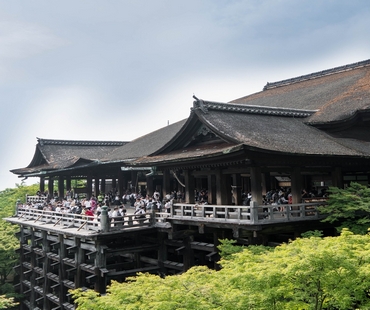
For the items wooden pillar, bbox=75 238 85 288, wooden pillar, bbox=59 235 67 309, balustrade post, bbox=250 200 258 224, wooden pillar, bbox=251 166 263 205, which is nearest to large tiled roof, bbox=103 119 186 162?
wooden pillar, bbox=59 235 67 309

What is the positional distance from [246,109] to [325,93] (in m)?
9.80

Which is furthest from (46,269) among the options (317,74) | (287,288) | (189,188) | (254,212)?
(317,74)

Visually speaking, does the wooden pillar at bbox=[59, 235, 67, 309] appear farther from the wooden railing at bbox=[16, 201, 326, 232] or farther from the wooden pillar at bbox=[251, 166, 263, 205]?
the wooden pillar at bbox=[251, 166, 263, 205]

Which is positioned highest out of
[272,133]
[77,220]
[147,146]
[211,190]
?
[147,146]

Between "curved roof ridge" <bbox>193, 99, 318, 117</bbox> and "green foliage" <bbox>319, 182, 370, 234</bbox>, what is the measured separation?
6163 mm

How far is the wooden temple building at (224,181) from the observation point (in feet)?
53.7

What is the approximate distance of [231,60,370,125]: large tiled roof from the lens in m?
22.2

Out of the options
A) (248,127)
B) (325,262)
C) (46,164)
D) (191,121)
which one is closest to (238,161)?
(248,127)

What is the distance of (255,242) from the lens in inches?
637

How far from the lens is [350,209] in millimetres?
15094

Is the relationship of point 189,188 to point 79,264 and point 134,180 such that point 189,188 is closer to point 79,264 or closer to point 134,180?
point 79,264

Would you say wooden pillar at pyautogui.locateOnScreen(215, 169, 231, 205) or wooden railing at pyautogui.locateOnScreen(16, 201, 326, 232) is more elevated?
wooden pillar at pyautogui.locateOnScreen(215, 169, 231, 205)

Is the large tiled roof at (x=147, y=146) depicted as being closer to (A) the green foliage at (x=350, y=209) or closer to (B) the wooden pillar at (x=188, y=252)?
(B) the wooden pillar at (x=188, y=252)

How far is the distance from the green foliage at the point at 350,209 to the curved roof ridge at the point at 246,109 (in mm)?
6163
